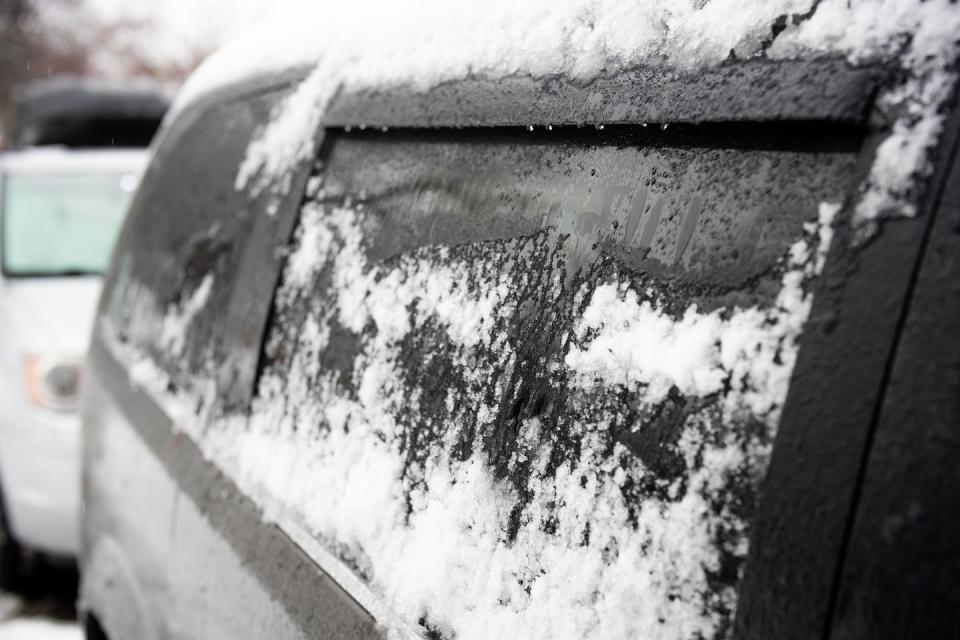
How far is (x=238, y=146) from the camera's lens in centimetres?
175

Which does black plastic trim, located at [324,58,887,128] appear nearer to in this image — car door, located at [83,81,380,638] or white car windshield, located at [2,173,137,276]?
car door, located at [83,81,380,638]

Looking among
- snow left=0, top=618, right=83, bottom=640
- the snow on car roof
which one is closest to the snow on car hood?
snow left=0, top=618, right=83, bottom=640

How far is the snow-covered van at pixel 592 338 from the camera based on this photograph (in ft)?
1.83

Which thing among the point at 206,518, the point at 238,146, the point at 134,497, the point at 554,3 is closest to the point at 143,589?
the point at 134,497

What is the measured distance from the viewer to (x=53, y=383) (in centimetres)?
338

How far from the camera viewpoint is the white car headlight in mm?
3365

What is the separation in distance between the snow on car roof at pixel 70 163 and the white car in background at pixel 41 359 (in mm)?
78

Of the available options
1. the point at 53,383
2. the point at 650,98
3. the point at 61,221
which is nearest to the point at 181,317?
the point at 650,98

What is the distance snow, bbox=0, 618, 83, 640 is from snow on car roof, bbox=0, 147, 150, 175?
8.19 ft

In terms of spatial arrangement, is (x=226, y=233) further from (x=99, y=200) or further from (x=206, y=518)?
(x=99, y=200)

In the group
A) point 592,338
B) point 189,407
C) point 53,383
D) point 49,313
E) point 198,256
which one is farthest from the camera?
point 49,313

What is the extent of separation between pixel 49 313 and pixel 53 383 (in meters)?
0.48

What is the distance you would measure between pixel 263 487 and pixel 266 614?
0.66 feet

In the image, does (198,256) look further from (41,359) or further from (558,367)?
(41,359)
